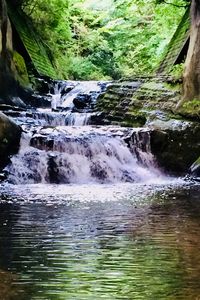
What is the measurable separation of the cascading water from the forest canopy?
889 cm

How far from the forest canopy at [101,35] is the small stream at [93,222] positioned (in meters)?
9.08

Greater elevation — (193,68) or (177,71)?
(193,68)

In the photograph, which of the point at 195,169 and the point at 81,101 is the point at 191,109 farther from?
the point at 81,101

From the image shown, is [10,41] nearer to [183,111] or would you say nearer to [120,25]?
[183,111]

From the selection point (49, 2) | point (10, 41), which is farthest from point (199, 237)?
point (49, 2)

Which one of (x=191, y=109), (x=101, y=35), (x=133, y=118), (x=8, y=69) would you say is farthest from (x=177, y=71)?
(x=101, y=35)

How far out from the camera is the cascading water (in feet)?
Result: 34.8

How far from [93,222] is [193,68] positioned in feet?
28.8

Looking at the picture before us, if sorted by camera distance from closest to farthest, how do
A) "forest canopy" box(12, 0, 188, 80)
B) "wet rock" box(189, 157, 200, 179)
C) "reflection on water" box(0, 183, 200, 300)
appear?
"reflection on water" box(0, 183, 200, 300) < "wet rock" box(189, 157, 200, 179) < "forest canopy" box(12, 0, 188, 80)

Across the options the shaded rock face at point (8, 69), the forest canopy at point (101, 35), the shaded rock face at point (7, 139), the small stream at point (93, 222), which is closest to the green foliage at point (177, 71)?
the small stream at point (93, 222)

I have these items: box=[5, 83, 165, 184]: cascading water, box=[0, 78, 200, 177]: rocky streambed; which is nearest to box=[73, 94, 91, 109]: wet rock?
box=[0, 78, 200, 177]: rocky streambed

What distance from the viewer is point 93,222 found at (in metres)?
5.30

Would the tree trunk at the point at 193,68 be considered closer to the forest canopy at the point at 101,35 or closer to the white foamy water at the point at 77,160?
the white foamy water at the point at 77,160

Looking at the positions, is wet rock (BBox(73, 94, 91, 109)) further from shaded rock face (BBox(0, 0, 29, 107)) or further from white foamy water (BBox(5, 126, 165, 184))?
white foamy water (BBox(5, 126, 165, 184))
